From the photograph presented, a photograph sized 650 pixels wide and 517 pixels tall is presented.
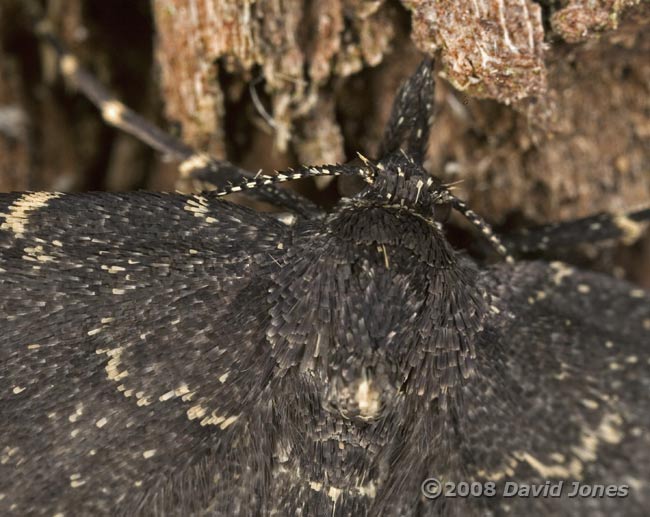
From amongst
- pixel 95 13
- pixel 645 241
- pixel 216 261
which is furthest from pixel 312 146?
pixel 645 241

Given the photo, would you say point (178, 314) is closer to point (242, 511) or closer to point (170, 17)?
point (242, 511)

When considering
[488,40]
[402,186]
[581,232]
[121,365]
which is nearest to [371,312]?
[402,186]

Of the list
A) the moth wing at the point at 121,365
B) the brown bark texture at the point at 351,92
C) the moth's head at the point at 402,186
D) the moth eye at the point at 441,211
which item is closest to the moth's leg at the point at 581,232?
the brown bark texture at the point at 351,92

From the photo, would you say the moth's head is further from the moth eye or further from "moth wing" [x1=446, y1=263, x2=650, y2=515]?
"moth wing" [x1=446, y1=263, x2=650, y2=515]

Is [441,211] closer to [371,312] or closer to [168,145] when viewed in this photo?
[371,312]

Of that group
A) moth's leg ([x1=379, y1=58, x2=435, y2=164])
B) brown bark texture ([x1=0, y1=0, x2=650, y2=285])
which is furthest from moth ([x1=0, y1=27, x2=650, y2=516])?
brown bark texture ([x1=0, y1=0, x2=650, y2=285])
